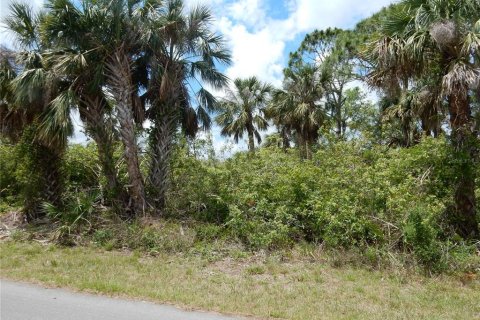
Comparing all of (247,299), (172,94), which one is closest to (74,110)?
(172,94)

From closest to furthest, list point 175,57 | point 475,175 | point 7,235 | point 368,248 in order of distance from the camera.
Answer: point 368,248
point 475,175
point 7,235
point 175,57

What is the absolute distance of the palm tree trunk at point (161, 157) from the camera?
13.7 meters

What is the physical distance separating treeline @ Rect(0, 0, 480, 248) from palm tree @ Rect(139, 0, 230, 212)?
1.6 inches

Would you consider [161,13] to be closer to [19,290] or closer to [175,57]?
[175,57]

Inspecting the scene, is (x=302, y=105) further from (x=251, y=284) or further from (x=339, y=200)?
(x=251, y=284)

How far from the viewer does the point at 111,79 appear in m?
13.0

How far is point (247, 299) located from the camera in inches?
276

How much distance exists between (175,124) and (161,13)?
3550 millimetres

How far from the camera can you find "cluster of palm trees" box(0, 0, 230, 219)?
12320 millimetres

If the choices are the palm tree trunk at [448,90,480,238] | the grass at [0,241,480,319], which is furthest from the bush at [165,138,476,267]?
the grass at [0,241,480,319]

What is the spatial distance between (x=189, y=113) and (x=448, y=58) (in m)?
8.19

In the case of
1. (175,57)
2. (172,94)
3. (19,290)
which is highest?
(175,57)

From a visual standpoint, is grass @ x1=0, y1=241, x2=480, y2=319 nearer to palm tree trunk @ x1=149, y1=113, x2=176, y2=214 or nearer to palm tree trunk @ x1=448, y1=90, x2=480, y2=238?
palm tree trunk @ x1=448, y1=90, x2=480, y2=238

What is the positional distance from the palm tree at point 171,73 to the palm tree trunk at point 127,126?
2.26 ft
